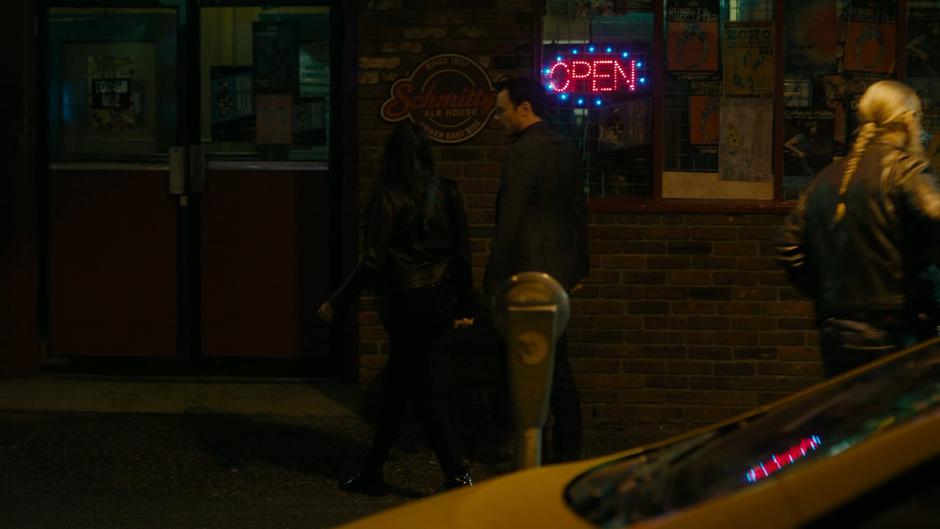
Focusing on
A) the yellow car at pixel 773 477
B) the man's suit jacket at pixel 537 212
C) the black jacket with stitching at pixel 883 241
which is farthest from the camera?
the man's suit jacket at pixel 537 212

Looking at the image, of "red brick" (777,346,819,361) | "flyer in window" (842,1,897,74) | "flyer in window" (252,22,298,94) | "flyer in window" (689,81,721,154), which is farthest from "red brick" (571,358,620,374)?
"flyer in window" (252,22,298,94)

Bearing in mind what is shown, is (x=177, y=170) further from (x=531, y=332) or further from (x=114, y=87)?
(x=531, y=332)

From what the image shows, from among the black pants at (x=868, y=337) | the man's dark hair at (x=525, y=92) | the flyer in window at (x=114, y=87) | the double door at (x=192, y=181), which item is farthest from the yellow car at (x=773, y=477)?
the flyer in window at (x=114, y=87)

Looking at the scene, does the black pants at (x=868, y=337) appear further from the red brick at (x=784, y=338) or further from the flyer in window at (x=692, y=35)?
the flyer in window at (x=692, y=35)

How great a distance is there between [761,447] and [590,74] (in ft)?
15.9

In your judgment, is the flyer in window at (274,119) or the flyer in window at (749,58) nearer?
the flyer in window at (749,58)

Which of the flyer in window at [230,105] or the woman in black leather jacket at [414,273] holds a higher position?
the flyer in window at [230,105]

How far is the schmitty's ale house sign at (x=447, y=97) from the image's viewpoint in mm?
7543

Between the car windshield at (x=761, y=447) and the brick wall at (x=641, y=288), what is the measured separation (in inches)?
166

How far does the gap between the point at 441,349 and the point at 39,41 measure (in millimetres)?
3273

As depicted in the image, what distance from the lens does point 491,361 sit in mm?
7621

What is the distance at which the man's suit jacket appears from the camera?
6.06 m

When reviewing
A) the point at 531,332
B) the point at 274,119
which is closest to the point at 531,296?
the point at 531,332

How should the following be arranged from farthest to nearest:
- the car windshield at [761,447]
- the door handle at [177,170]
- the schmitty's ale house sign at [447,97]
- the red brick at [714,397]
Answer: the door handle at [177,170]
the red brick at [714,397]
the schmitty's ale house sign at [447,97]
the car windshield at [761,447]
